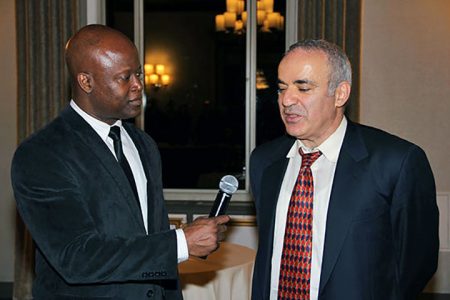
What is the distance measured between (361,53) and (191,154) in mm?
2235

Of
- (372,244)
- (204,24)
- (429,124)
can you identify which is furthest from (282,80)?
(204,24)

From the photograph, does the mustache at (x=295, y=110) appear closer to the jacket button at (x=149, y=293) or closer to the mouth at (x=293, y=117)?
the mouth at (x=293, y=117)

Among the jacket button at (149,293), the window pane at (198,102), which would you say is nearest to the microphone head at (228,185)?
the jacket button at (149,293)

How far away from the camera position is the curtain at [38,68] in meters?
5.86

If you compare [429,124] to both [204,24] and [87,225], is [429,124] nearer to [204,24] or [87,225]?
[204,24]

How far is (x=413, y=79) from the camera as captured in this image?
5789 mm

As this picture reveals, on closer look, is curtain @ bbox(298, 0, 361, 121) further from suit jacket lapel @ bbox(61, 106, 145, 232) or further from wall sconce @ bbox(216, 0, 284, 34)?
suit jacket lapel @ bbox(61, 106, 145, 232)

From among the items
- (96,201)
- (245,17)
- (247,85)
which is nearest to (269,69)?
(247,85)

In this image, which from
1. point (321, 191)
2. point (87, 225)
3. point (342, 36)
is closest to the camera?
point (87, 225)

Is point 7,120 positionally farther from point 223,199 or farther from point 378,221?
point 378,221

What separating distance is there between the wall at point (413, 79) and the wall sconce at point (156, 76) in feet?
7.54

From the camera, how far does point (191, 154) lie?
6.93 metres

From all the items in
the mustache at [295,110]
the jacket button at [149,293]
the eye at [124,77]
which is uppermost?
the eye at [124,77]

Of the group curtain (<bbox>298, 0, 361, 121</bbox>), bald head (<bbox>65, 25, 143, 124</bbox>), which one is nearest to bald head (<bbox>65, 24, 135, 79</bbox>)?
bald head (<bbox>65, 25, 143, 124</bbox>)
